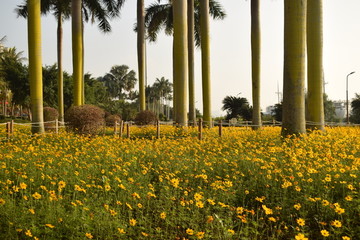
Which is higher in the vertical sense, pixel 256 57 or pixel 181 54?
pixel 256 57

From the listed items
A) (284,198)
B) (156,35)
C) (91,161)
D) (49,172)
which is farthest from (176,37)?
(156,35)

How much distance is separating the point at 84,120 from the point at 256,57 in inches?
356

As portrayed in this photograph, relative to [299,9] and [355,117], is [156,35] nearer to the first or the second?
[299,9]

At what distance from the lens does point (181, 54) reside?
43.7 feet

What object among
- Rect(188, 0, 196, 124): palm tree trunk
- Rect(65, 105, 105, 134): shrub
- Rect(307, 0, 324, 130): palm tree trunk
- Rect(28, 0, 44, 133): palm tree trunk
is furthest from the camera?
Rect(188, 0, 196, 124): palm tree trunk

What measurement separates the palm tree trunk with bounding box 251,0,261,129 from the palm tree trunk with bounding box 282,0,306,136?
783 centimetres

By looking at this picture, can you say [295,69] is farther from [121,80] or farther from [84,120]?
[121,80]

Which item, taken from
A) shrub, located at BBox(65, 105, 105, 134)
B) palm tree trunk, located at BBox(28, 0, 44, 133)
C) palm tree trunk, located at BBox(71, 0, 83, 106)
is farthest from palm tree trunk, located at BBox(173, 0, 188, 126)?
palm tree trunk, located at BBox(71, 0, 83, 106)

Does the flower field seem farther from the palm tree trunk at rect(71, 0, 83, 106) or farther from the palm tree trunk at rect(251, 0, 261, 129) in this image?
the palm tree trunk at rect(71, 0, 83, 106)

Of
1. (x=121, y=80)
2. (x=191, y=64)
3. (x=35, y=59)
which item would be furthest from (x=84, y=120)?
(x=121, y=80)

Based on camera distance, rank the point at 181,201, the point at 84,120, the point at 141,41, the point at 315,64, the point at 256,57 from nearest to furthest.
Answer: the point at 181,201 → the point at 315,64 → the point at 84,120 → the point at 256,57 → the point at 141,41

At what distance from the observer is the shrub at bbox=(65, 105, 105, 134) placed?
14609 millimetres

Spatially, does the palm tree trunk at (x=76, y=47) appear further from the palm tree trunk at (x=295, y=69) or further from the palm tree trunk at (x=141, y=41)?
the palm tree trunk at (x=295, y=69)

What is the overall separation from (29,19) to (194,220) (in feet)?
38.2
